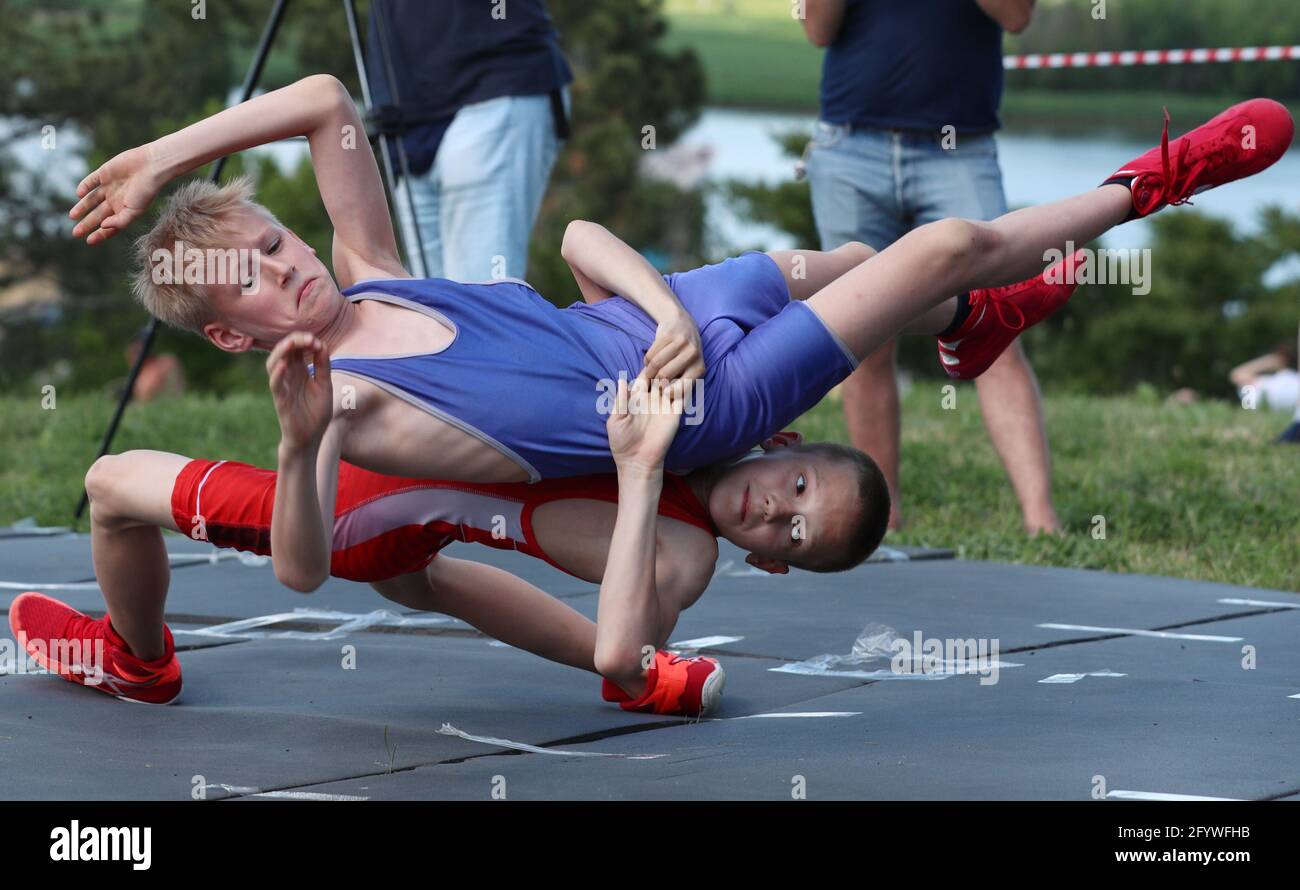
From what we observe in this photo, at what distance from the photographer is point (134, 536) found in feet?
8.63

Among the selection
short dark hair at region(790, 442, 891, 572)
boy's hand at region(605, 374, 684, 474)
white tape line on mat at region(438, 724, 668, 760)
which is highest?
boy's hand at region(605, 374, 684, 474)

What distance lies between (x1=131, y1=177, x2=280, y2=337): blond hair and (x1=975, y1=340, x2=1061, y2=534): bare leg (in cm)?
219

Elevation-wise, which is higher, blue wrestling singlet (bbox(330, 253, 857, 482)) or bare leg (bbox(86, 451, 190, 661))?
blue wrestling singlet (bbox(330, 253, 857, 482))

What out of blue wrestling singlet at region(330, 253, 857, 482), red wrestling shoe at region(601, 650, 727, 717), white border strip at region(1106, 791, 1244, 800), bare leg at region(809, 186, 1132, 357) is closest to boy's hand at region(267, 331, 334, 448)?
blue wrestling singlet at region(330, 253, 857, 482)

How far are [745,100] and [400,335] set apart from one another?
16.6m

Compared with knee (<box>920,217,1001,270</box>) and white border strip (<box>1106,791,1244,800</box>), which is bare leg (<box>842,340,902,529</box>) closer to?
knee (<box>920,217,1001,270</box>)

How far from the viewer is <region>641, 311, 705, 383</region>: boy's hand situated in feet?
8.20

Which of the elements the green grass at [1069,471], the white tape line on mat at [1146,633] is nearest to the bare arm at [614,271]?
the white tape line on mat at [1146,633]

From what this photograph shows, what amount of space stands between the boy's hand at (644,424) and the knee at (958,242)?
0.48m

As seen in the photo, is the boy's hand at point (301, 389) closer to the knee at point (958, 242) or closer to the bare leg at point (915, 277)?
the bare leg at point (915, 277)

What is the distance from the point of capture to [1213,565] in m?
3.96

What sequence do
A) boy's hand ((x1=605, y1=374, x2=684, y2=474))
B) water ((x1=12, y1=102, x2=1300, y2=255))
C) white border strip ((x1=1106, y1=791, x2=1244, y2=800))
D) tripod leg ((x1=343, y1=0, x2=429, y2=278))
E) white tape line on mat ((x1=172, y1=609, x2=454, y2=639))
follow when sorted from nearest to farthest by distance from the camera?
white border strip ((x1=1106, y1=791, x2=1244, y2=800)) → boy's hand ((x1=605, y1=374, x2=684, y2=474)) → white tape line on mat ((x1=172, y1=609, x2=454, y2=639)) → tripod leg ((x1=343, y1=0, x2=429, y2=278)) → water ((x1=12, y1=102, x2=1300, y2=255))

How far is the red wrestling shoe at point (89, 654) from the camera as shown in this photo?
2678 millimetres
